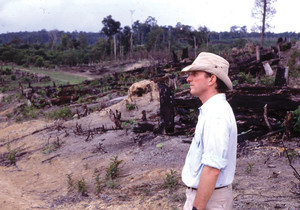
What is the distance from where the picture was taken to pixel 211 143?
A: 5.77 ft

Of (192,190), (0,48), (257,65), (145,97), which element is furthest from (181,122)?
(0,48)

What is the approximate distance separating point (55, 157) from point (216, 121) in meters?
6.57

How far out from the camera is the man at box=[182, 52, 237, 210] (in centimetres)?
177

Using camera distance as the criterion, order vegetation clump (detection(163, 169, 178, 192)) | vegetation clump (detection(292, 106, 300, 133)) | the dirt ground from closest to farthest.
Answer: the dirt ground
vegetation clump (detection(163, 169, 178, 192))
vegetation clump (detection(292, 106, 300, 133))

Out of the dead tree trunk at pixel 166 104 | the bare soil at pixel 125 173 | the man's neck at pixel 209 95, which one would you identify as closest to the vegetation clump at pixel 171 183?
the bare soil at pixel 125 173

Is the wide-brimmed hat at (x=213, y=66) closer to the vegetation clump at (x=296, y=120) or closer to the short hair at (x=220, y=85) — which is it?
the short hair at (x=220, y=85)

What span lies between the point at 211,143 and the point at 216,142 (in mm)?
29

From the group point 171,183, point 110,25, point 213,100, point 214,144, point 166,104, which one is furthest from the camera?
point 110,25

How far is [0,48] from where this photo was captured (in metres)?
42.1

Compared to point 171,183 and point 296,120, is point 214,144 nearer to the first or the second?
point 171,183

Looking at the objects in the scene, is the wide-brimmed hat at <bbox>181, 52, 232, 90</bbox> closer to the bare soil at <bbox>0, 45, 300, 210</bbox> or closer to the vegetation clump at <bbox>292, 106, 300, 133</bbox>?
the bare soil at <bbox>0, 45, 300, 210</bbox>

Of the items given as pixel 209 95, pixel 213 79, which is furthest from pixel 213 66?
pixel 209 95

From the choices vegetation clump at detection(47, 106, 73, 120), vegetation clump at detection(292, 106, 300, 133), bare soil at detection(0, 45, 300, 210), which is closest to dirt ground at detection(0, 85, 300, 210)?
bare soil at detection(0, 45, 300, 210)

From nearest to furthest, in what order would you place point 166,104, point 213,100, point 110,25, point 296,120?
point 213,100
point 296,120
point 166,104
point 110,25
